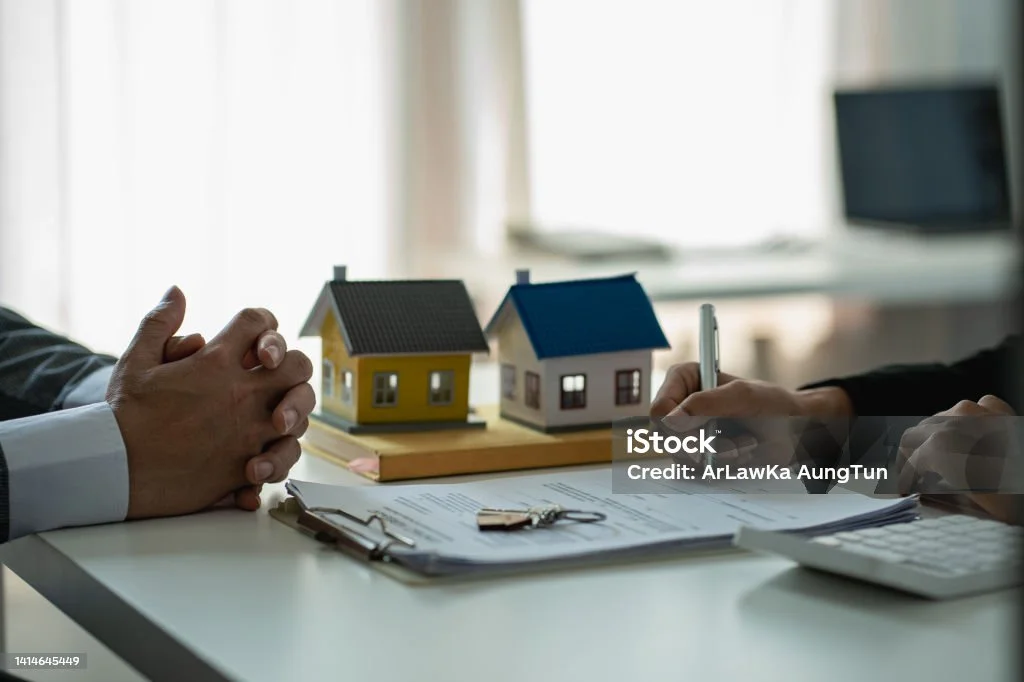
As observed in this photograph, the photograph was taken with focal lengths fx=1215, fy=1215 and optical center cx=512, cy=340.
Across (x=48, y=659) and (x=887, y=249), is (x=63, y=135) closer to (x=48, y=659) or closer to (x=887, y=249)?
(x=48, y=659)

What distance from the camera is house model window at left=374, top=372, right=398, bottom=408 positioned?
1.14 metres

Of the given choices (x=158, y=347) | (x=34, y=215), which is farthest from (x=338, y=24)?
(x=158, y=347)

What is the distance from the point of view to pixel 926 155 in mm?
3318

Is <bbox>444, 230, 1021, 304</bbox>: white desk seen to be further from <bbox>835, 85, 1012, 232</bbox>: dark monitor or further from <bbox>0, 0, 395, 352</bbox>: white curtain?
<bbox>0, 0, 395, 352</bbox>: white curtain

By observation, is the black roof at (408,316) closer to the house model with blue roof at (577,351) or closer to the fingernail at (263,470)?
the house model with blue roof at (577,351)

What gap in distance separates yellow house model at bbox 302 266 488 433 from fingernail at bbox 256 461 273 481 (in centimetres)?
19

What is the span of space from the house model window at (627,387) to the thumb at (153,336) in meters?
0.43

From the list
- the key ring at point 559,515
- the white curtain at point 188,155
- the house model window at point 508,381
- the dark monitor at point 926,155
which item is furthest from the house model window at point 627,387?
the dark monitor at point 926,155

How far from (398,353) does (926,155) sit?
2.56 meters

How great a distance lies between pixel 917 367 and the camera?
50.5 inches

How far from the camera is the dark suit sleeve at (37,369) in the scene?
1.16 m

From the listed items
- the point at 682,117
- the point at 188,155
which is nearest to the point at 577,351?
the point at 188,155

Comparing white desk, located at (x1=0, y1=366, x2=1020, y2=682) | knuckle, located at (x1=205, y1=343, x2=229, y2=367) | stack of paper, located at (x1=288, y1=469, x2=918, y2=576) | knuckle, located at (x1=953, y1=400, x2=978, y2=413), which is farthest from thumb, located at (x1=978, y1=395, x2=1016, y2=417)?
knuckle, located at (x1=205, y1=343, x2=229, y2=367)

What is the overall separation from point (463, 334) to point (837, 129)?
2468 mm
